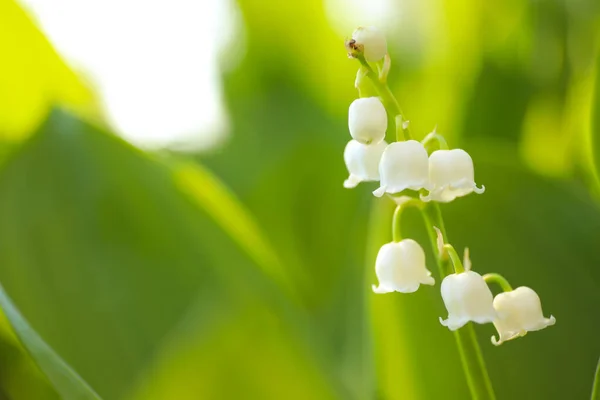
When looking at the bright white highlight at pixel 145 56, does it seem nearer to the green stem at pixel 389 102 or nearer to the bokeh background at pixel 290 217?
the bokeh background at pixel 290 217

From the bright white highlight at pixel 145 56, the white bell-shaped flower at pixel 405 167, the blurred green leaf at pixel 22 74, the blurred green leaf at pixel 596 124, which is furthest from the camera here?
the bright white highlight at pixel 145 56

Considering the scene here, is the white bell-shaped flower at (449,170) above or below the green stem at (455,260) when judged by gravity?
above

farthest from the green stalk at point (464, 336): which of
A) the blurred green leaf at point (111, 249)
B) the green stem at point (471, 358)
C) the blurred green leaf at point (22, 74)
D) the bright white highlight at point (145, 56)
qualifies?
the bright white highlight at point (145, 56)

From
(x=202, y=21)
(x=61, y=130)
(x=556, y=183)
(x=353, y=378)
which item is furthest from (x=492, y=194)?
(x=202, y=21)

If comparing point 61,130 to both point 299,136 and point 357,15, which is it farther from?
point 357,15

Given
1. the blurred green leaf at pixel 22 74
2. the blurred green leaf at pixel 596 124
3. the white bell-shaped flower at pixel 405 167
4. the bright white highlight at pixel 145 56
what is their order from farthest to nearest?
the bright white highlight at pixel 145 56 → the blurred green leaf at pixel 22 74 → the blurred green leaf at pixel 596 124 → the white bell-shaped flower at pixel 405 167

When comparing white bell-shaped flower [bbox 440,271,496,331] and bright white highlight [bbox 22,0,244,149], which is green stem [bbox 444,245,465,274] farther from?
bright white highlight [bbox 22,0,244,149]
